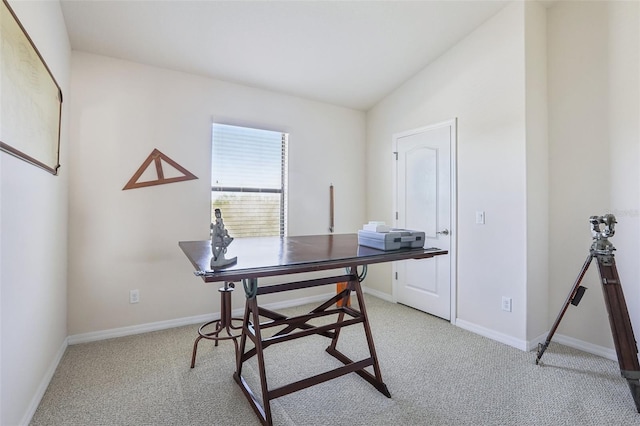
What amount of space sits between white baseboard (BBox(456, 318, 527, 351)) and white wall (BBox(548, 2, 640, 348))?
475 millimetres

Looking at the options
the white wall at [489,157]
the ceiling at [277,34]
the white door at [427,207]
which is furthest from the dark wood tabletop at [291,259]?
the ceiling at [277,34]

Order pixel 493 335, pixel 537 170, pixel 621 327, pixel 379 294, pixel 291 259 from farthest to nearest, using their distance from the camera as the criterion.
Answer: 1. pixel 379 294
2. pixel 493 335
3. pixel 537 170
4. pixel 621 327
5. pixel 291 259

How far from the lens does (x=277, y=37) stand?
9.15ft

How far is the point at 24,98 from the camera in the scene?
159cm

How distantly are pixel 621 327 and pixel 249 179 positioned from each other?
3.37m

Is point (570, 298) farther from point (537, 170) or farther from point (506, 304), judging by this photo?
point (537, 170)

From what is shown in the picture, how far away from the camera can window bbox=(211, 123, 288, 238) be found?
3373 millimetres

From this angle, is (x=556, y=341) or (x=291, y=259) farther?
(x=556, y=341)

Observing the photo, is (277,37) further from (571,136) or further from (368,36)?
(571,136)

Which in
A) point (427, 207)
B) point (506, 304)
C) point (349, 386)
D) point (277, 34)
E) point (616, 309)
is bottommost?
point (349, 386)

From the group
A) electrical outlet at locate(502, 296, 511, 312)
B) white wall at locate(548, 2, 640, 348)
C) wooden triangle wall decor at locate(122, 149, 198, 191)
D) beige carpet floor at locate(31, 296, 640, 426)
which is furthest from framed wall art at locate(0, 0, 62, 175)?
white wall at locate(548, 2, 640, 348)

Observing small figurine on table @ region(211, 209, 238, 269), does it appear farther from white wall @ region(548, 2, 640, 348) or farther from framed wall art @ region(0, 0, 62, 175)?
white wall @ region(548, 2, 640, 348)

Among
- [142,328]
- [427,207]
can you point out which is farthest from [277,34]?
[142,328]

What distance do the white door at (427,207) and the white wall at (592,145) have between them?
90 cm
